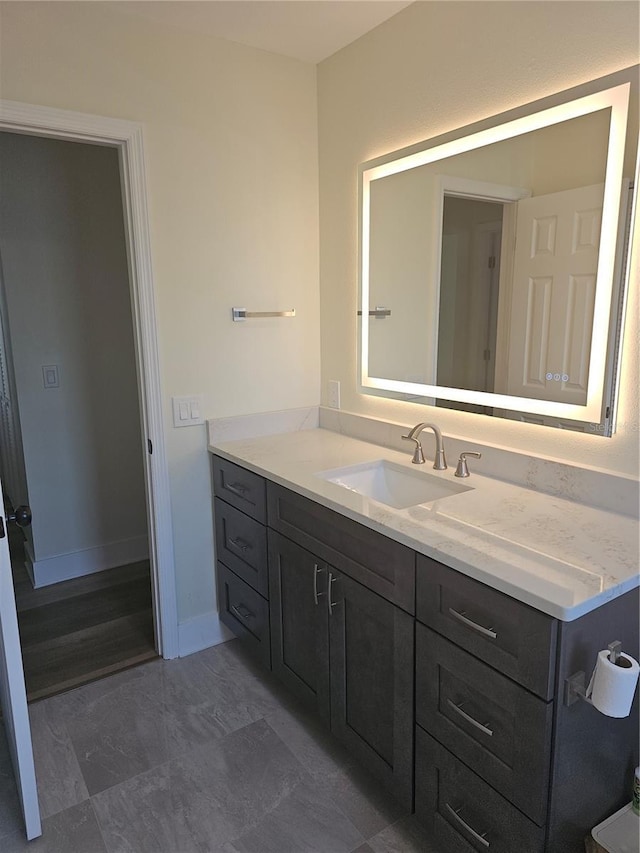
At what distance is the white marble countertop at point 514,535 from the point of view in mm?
1150

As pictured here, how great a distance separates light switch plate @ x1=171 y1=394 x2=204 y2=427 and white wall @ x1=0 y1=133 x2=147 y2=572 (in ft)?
3.41

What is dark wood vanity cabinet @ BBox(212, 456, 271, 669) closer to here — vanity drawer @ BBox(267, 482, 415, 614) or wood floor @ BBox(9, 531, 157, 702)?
vanity drawer @ BBox(267, 482, 415, 614)

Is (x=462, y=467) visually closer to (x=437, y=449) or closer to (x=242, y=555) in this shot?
(x=437, y=449)

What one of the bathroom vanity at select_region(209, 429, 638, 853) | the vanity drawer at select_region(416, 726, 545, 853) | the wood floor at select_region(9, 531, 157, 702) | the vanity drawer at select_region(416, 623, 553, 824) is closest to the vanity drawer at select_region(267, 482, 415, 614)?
the bathroom vanity at select_region(209, 429, 638, 853)

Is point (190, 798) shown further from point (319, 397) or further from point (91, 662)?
point (319, 397)

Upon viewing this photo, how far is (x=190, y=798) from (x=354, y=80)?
2.62 metres

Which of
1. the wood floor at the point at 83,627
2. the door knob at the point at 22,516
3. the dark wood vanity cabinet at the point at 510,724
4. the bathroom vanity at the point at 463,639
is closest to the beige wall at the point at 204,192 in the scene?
the wood floor at the point at 83,627

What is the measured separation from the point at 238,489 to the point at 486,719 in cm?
126

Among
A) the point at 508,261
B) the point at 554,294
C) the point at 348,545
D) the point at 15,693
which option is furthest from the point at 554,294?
the point at 15,693

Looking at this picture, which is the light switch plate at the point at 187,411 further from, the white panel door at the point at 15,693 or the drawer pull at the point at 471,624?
the drawer pull at the point at 471,624

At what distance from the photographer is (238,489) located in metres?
2.24

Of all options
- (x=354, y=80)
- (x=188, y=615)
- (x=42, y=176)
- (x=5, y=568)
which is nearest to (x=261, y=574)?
(x=188, y=615)

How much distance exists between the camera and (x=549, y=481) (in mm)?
1694

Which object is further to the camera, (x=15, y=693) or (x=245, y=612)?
(x=245, y=612)
